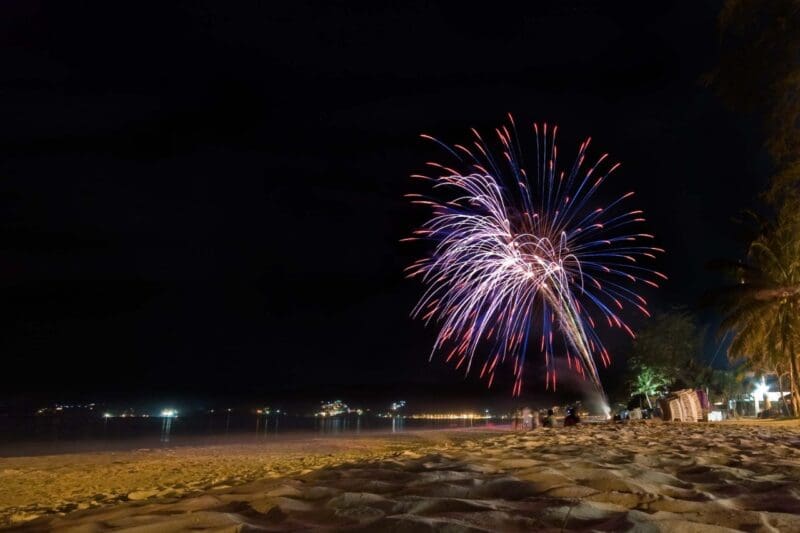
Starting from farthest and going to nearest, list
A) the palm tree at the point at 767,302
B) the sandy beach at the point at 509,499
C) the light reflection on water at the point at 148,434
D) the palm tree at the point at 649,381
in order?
the palm tree at the point at 649,381, the light reflection on water at the point at 148,434, the palm tree at the point at 767,302, the sandy beach at the point at 509,499

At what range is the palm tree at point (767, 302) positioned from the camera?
21641mm

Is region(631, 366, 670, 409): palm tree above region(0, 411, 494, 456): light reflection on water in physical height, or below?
above

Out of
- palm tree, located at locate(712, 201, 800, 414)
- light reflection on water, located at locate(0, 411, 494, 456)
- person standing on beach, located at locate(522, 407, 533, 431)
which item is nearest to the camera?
palm tree, located at locate(712, 201, 800, 414)

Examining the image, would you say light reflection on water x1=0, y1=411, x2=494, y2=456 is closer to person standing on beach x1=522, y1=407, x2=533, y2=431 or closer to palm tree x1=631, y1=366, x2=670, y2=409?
person standing on beach x1=522, y1=407, x2=533, y2=431

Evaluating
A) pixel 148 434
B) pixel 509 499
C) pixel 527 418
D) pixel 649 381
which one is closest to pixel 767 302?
pixel 527 418

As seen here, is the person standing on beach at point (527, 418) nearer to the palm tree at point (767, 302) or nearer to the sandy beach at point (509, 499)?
the palm tree at point (767, 302)

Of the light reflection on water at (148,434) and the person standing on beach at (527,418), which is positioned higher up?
the person standing on beach at (527,418)

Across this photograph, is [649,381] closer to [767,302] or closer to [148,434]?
[767,302]

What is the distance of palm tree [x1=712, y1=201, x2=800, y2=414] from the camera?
2164 cm

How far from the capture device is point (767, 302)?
887 inches

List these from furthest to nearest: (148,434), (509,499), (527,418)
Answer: (148,434)
(527,418)
(509,499)

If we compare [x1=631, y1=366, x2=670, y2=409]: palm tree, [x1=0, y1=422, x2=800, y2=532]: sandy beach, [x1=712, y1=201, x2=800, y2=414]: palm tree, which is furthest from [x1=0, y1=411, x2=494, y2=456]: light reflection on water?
[x1=0, y1=422, x2=800, y2=532]: sandy beach

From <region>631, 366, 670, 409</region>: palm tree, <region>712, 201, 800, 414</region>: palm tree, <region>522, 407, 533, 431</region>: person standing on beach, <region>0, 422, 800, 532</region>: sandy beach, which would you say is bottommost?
<region>522, 407, 533, 431</region>: person standing on beach

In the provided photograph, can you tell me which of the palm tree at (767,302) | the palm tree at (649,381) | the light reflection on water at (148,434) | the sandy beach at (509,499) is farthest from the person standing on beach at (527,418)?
the sandy beach at (509,499)
